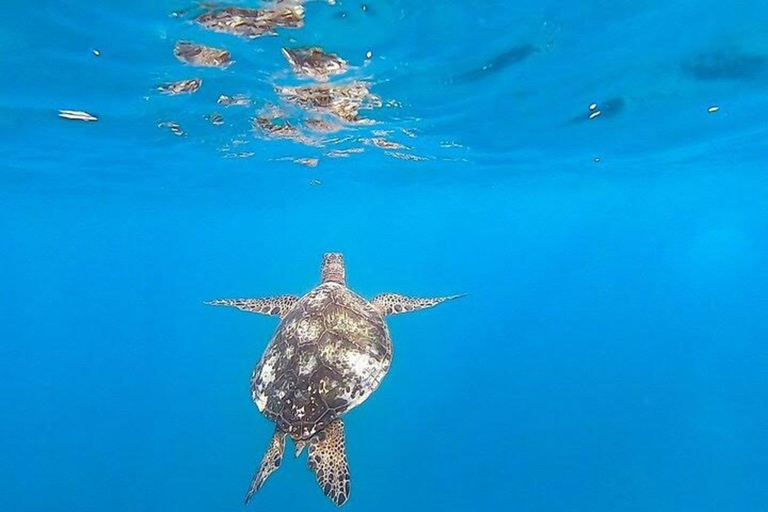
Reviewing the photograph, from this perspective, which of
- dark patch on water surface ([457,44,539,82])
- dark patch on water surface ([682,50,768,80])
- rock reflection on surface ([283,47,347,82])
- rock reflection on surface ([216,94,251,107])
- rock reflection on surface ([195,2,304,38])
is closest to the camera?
rock reflection on surface ([195,2,304,38])

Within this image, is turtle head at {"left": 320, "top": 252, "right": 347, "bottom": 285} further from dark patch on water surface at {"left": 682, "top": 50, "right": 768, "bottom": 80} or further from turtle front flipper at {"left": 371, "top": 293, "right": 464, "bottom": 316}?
dark patch on water surface at {"left": 682, "top": 50, "right": 768, "bottom": 80}

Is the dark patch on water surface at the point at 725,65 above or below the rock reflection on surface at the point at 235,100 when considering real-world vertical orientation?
below

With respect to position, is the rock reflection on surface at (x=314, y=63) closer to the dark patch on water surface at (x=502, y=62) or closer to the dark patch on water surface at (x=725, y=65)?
the dark patch on water surface at (x=502, y=62)

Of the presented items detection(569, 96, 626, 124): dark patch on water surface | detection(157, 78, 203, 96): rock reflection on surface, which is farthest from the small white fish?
detection(569, 96, 626, 124): dark patch on water surface

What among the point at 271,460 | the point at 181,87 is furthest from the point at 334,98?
the point at 271,460

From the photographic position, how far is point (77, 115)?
540 inches

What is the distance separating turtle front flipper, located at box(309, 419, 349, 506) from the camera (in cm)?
597

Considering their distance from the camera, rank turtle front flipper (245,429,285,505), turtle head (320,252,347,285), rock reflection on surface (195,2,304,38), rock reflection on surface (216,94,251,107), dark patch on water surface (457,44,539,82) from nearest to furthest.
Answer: turtle front flipper (245,429,285,505), rock reflection on surface (195,2,304,38), dark patch on water surface (457,44,539,82), turtle head (320,252,347,285), rock reflection on surface (216,94,251,107)

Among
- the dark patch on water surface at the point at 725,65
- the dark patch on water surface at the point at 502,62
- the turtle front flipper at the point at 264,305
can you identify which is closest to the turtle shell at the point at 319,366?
the turtle front flipper at the point at 264,305

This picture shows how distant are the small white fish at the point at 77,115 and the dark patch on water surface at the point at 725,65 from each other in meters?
14.4

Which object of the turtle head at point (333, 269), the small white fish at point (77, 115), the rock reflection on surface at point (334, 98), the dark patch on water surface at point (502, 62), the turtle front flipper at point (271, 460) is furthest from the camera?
the small white fish at point (77, 115)

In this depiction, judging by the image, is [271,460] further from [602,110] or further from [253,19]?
[602,110]

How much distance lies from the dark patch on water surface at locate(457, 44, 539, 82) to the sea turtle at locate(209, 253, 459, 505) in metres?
5.88

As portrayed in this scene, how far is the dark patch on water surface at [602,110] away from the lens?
13.7 m
